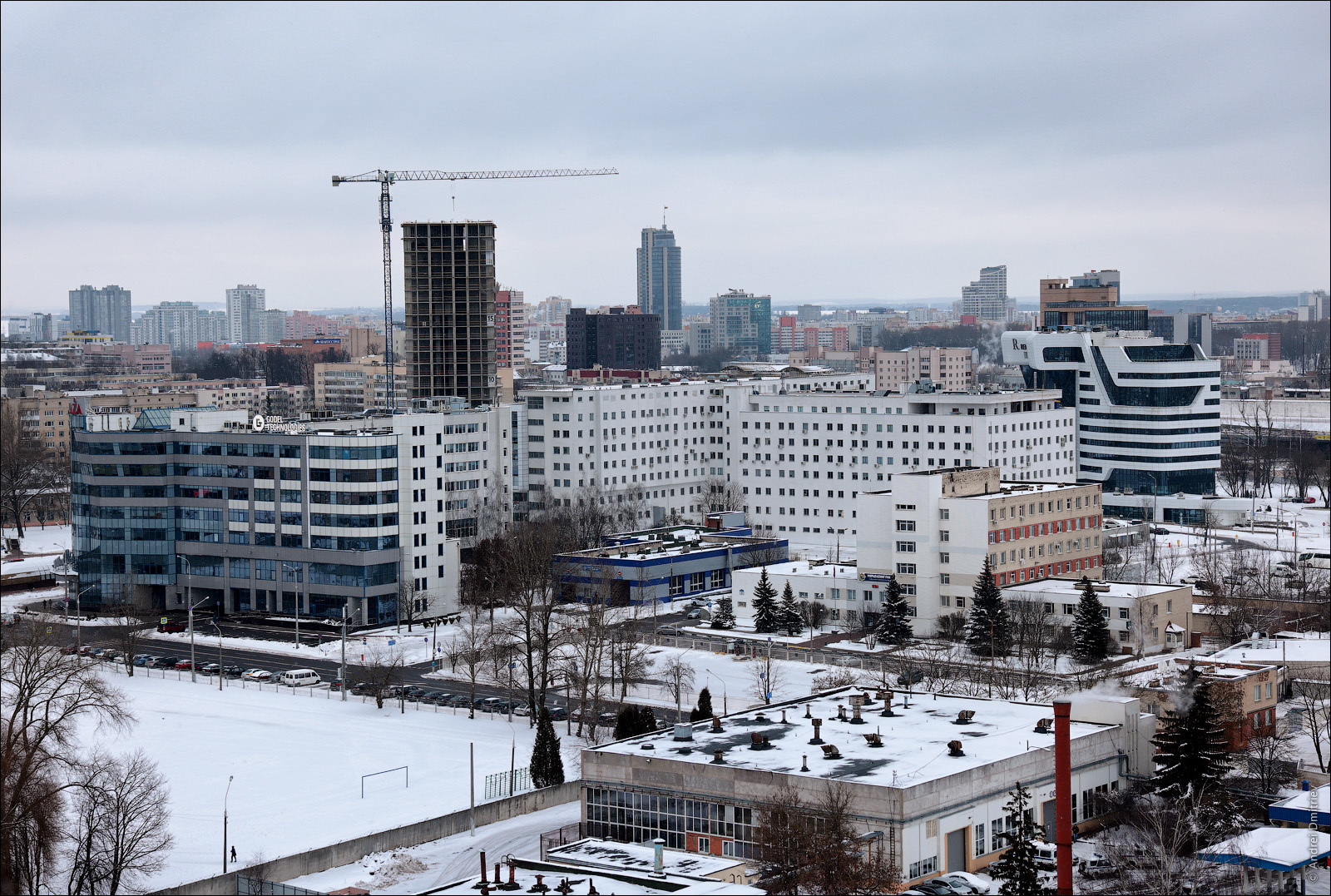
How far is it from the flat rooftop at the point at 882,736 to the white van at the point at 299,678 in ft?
87.7

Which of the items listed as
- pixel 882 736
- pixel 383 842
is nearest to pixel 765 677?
pixel 882 736

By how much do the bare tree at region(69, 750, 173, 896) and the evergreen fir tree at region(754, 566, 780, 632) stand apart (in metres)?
37.8

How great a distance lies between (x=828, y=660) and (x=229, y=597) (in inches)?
1384

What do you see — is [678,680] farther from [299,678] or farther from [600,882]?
[600,882]

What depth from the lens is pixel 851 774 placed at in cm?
4128

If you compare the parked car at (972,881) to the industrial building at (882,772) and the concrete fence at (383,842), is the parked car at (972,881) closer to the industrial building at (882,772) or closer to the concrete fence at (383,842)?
the industrial building at (882,772)

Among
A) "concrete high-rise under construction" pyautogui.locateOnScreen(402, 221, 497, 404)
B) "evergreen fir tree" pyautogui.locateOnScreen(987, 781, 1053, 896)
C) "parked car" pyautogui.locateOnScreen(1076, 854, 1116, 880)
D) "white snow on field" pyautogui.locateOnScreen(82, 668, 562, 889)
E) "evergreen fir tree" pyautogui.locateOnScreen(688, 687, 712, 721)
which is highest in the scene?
"concrete high-rise under construction" pyautogui.locateOnScreen(402, 221, 497, 404)

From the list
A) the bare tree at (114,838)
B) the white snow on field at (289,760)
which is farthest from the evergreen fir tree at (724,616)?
the bare tree at (114,838)

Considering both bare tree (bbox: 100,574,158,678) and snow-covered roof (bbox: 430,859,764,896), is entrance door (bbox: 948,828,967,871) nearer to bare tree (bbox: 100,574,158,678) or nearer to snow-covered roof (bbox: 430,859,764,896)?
snow-covered roof (bbox: 430,859,764,896)

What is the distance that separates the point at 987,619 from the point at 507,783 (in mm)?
26777

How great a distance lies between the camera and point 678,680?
207 ft

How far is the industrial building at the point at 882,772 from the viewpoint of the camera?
132ft

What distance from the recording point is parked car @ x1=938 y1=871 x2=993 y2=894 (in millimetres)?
39062

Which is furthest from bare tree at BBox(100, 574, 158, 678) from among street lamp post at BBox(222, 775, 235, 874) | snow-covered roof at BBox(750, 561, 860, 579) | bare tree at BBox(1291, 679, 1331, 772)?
bare tree at BBox(1291, 679, 1331, 772)
